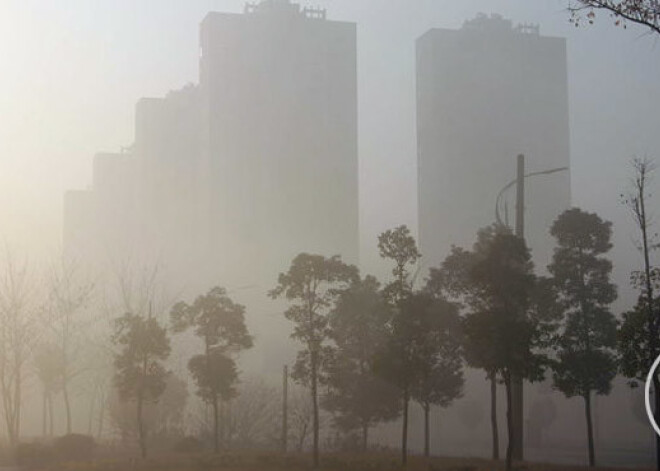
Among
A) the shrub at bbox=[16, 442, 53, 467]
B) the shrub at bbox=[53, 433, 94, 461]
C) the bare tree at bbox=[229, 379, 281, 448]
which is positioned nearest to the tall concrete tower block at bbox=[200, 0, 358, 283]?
the bare tree at bbox=[229, 379, 281, 448]

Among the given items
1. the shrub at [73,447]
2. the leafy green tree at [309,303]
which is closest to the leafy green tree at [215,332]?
the leafy green tree at [309,303]

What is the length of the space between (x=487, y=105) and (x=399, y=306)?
89.9 m

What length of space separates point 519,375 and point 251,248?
259 ft

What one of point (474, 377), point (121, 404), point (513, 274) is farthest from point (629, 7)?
point (474, 377)

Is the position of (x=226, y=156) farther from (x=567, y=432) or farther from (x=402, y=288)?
(x=402, y=288)

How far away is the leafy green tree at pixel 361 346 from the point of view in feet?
108

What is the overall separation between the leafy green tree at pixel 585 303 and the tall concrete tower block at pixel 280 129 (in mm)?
70892

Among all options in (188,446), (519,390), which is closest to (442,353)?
(519,390)

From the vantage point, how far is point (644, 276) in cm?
2314

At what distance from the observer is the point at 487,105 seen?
367 ft

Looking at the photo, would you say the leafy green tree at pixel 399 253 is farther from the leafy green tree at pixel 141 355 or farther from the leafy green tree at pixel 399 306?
the leafy green tree at pixel 141 355

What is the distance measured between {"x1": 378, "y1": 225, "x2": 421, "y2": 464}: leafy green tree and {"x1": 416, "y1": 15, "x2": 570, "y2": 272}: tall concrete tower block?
75.5 metres

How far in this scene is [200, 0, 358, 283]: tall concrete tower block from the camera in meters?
103

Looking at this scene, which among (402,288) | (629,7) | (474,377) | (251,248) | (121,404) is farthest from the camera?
(251,248)
